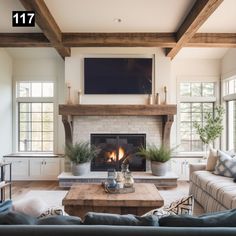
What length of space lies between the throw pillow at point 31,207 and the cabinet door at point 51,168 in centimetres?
446

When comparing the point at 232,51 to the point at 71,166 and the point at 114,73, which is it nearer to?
the point at 114,73

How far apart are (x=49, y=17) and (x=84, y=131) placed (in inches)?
104

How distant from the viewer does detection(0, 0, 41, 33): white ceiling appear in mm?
3994

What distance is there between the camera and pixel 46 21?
3980 mm

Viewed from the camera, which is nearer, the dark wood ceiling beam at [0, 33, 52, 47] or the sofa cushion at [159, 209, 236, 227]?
the sofa cushion at [159, 209, 236, 227]

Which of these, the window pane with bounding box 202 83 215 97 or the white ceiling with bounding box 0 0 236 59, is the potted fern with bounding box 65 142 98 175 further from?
the window pane with bounding box 202 83 215 97

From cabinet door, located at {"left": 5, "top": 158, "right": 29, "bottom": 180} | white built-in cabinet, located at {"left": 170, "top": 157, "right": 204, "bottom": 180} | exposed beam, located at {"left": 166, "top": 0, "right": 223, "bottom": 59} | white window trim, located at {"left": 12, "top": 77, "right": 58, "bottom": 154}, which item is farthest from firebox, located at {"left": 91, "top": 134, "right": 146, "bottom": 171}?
exposed beam, located at {"left": 166, "top": 0, "right": 223, "bottom": 59}

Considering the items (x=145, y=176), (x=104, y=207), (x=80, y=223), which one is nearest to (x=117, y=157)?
(x=145, y=176)

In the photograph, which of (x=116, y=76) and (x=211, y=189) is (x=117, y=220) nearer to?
(x=211, y=189)

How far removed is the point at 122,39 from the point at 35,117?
3.03 m

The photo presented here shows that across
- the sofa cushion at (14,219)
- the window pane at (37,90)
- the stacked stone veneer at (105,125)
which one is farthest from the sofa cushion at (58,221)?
the window pane at (37,90)

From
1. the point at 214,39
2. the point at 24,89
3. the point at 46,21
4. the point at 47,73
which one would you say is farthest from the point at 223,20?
the point at 24,89

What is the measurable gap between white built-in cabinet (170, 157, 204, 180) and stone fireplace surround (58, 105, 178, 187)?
20.5 inches

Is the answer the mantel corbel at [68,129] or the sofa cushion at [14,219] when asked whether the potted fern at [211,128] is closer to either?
the mantel corbel at [68,129]
